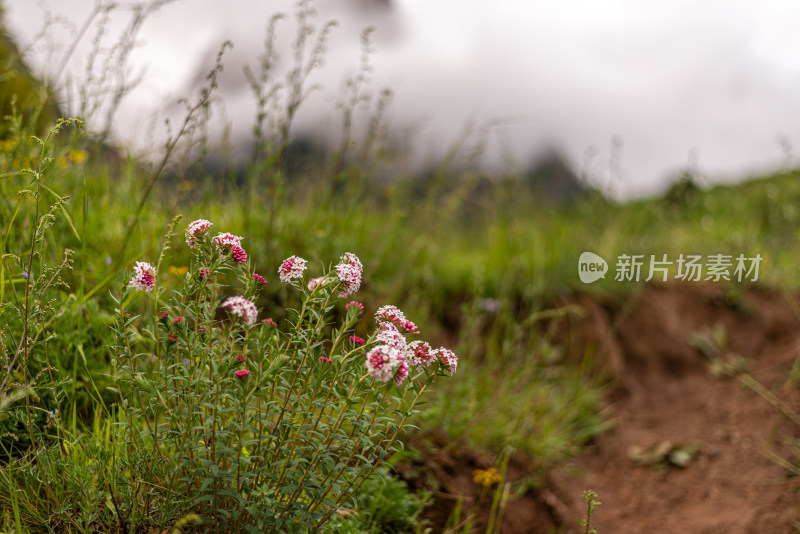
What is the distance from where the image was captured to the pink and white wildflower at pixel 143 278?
4.64 ft

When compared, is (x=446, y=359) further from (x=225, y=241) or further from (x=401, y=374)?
(x=225, y=241)

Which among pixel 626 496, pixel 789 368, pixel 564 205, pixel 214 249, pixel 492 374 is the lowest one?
pixel 626 496

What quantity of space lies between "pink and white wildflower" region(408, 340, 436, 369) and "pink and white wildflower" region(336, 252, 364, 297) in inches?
8.4

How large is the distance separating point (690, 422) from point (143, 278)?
12.7ft

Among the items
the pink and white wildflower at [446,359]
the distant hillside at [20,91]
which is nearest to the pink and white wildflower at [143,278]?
the pink and white wildflower at [446,359]

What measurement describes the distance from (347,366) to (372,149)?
83.6 inches

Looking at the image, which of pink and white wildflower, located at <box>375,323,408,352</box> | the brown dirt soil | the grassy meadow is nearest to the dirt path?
the brown dirt soil

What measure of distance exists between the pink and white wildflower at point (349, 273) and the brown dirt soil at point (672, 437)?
1312 millimetres

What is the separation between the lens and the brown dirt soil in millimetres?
2674

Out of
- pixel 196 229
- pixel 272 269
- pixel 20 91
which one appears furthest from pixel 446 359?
pixel 20 91

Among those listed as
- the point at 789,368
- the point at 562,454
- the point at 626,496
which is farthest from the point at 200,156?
the point at 789,368

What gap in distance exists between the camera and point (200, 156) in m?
2.72

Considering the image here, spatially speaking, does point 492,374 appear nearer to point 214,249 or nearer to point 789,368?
point 789,368

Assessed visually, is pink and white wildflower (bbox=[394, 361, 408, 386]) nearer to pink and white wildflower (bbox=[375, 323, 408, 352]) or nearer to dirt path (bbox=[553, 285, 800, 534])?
pink and white wildflower (bbox=[375, 323, 408, 352])
